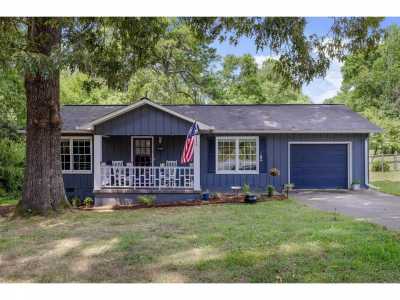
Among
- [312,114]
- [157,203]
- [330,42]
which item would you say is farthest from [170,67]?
[330,42]

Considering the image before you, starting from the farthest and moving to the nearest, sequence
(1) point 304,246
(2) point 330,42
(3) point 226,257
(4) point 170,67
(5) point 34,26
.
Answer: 1. (4) point 170,67
2. (5) point 34,26
3. (2) point 330,42
4. (1) point 304,246
5. (3) point 226,257

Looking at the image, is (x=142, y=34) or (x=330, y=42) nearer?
(x=330, y=42)

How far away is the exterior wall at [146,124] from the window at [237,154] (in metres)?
2.25

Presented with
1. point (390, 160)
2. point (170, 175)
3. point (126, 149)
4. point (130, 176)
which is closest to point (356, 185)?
point (170, 175)

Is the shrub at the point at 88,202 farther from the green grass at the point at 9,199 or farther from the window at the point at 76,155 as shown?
the green grass at the point at 9,199

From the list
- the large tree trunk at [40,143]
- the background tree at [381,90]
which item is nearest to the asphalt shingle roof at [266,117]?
the large tree trunk at [40,143]

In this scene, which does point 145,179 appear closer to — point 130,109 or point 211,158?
point 130,109

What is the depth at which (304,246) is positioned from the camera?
16.9 feet

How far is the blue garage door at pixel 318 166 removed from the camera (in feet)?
41.2

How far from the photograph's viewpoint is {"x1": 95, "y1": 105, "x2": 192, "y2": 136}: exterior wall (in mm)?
10484

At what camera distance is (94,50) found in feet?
25.2

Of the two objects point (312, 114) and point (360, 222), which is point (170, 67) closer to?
point (312, 114)

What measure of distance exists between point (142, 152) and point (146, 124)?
1992 millimetres
